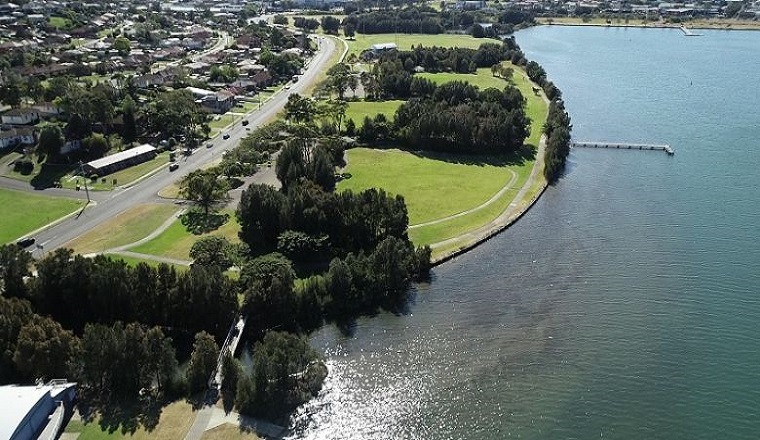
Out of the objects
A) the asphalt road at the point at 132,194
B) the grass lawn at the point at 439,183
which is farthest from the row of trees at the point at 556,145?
the asphalt road at the point at 132,194

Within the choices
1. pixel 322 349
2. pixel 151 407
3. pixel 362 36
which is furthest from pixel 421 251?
pixel 362 36

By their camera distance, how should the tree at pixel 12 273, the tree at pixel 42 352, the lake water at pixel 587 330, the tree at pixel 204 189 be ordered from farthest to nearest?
the tree at pixel 204 189
the tree at pixel 12 273
the lake water at pixel 587 330
the tree at pixel 42 352

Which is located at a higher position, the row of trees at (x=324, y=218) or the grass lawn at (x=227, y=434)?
the row of trees at (x=324, y=218)

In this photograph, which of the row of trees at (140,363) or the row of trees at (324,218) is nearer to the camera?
the row of trees at (140,363)

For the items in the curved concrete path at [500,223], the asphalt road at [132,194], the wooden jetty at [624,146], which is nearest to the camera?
the asphalt road at [132,194]

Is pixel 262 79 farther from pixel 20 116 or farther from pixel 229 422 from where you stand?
pixel 229 422

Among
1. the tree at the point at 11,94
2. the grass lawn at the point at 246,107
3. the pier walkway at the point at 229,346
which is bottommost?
the pier walkway at the point at 229,346

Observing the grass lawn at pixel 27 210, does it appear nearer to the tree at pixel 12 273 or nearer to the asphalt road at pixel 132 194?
the asphalt road at pixel 132 194
